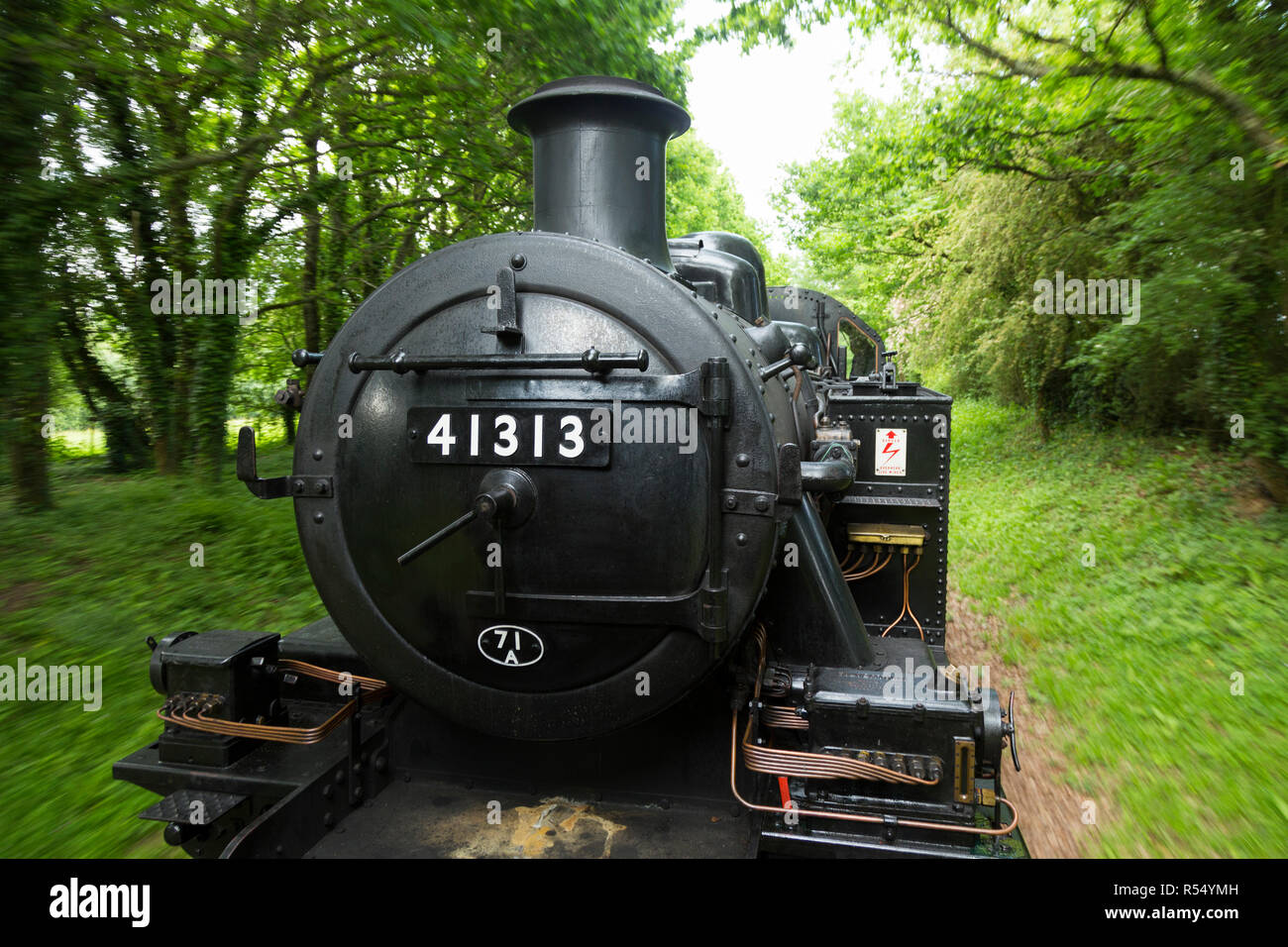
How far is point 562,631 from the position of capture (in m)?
2.29

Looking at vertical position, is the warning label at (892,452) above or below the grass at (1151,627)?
above

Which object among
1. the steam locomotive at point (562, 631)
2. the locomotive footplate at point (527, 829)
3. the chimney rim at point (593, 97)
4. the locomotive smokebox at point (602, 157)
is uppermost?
the chimney rim at point (593, 97)

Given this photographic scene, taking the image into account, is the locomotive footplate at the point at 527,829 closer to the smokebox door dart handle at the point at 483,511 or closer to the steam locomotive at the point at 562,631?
the steam locomotive at the point at 562,631

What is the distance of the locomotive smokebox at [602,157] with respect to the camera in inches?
111

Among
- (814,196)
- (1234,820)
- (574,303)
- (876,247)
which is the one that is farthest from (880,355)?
(814,196)

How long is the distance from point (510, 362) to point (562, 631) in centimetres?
78

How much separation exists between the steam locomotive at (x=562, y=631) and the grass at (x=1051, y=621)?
145 centimetres

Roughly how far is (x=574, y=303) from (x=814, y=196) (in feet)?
78.8

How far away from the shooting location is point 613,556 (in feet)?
7.31

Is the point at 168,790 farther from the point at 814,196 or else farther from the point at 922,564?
the point at 814,196

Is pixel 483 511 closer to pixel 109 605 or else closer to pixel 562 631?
pixel 562 631

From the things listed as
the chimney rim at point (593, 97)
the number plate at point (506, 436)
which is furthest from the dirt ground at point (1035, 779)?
the chimney rim at point (593, 97)

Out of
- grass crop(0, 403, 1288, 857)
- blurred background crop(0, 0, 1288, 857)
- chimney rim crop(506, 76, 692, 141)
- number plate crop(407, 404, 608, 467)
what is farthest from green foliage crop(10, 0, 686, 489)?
number plate crop(407, 404, 608, 467)

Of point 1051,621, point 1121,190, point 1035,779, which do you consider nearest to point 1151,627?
point 1051,621
